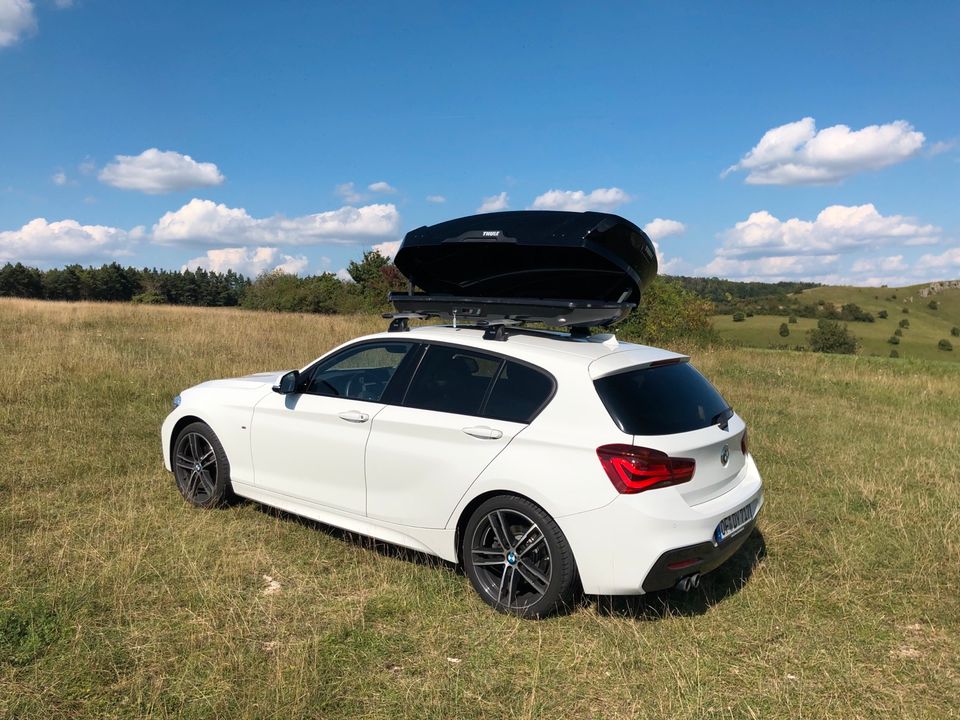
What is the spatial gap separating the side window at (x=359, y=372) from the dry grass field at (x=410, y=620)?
1.10 m

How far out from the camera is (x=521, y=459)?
3.56 metres

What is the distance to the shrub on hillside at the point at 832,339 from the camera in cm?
6400

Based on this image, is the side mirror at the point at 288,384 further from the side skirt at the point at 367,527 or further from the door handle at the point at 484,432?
the door handle at the point at 484,432

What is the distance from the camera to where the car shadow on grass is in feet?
12.5

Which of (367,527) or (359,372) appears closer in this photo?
(367,527)

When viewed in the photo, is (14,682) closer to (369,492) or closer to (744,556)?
(369,492)

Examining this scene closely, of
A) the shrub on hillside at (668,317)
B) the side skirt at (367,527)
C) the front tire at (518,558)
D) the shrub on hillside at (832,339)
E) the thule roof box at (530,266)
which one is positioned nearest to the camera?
the front tire at (518,558)

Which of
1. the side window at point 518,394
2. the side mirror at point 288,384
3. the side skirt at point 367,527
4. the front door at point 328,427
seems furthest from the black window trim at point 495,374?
the side mirror at point 288,384

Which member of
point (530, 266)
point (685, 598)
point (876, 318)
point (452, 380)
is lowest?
point (876, 318)

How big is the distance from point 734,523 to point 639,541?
776 mm

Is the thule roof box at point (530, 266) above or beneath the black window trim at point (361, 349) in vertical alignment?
above

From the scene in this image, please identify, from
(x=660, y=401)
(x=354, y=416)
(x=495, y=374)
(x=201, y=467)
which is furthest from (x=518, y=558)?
(x=201, y=467)

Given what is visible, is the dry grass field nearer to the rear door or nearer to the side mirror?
the rear door

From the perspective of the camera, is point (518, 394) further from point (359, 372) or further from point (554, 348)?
point (359, 372)
